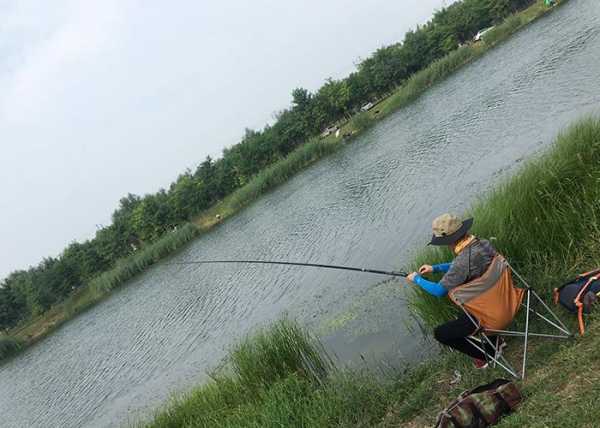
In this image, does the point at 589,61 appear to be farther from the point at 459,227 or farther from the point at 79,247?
the point at 79,247

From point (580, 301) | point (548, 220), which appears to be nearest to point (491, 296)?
point (580, 301)

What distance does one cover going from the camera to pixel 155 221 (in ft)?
220

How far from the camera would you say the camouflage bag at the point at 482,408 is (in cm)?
427

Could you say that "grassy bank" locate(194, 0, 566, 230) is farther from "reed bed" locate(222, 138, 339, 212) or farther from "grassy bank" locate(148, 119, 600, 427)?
"grassy bank" locate(148, 119, 600, 427)

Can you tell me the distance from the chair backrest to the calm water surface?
2941 millimetres

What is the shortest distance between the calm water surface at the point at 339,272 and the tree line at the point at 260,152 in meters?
33.4

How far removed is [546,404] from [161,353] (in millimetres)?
15898

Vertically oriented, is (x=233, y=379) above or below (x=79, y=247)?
below

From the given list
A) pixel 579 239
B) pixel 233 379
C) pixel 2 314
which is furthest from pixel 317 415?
pixel 2 314

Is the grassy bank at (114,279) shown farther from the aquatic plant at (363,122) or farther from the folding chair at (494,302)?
the folding chair at (494,302)

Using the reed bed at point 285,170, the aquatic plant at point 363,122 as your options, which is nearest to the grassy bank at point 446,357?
the reed bed at point 285,170

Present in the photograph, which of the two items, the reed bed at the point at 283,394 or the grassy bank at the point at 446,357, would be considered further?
the reed bed at the point at 283,394

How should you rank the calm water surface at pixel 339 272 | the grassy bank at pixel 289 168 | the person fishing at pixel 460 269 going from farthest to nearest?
the grassy bank at pixel 289 168
the calm water surface at pixel 339 272
the person fishing at pixel 460 269

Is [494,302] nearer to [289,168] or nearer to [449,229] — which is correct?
[449,229]
